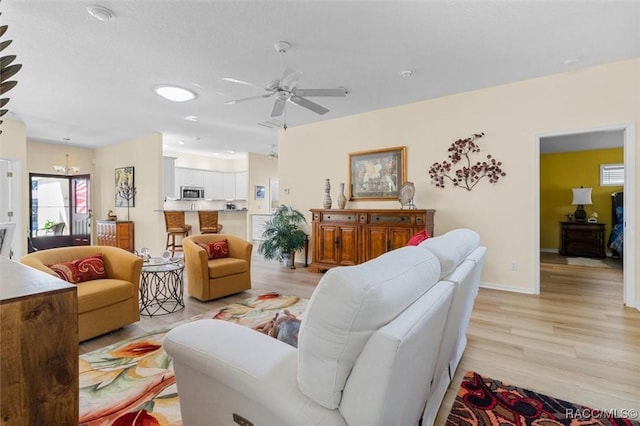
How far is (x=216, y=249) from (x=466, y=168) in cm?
354

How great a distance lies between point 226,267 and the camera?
3.72 m

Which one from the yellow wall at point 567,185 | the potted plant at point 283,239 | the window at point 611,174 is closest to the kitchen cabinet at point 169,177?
the potted plant at point 283,239

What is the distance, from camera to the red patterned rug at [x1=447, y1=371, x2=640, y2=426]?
5.43 ft

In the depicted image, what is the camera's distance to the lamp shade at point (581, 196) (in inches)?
260

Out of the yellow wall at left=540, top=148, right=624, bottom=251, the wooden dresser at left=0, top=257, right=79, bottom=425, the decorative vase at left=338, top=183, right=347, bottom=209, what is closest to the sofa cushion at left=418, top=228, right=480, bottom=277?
the wooden dresser at left=0, top=257, right=79, bottom=425

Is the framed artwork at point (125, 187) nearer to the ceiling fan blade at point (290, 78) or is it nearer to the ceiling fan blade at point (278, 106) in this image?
the ceiling fan blade at point (278, 106)

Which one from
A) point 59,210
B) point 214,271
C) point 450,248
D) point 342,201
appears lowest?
point 214,271

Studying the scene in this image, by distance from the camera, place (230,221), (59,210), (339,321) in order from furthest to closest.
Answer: (230,221), (59,210), (339,321)

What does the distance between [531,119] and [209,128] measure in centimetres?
543

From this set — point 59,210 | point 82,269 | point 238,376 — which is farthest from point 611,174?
point 59,210

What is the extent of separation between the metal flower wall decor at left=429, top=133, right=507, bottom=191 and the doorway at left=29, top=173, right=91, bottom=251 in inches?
329

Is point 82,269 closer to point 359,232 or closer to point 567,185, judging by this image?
point 359,232

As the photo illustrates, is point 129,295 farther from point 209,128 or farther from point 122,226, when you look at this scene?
point 122,226

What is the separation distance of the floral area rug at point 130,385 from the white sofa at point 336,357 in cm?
61
